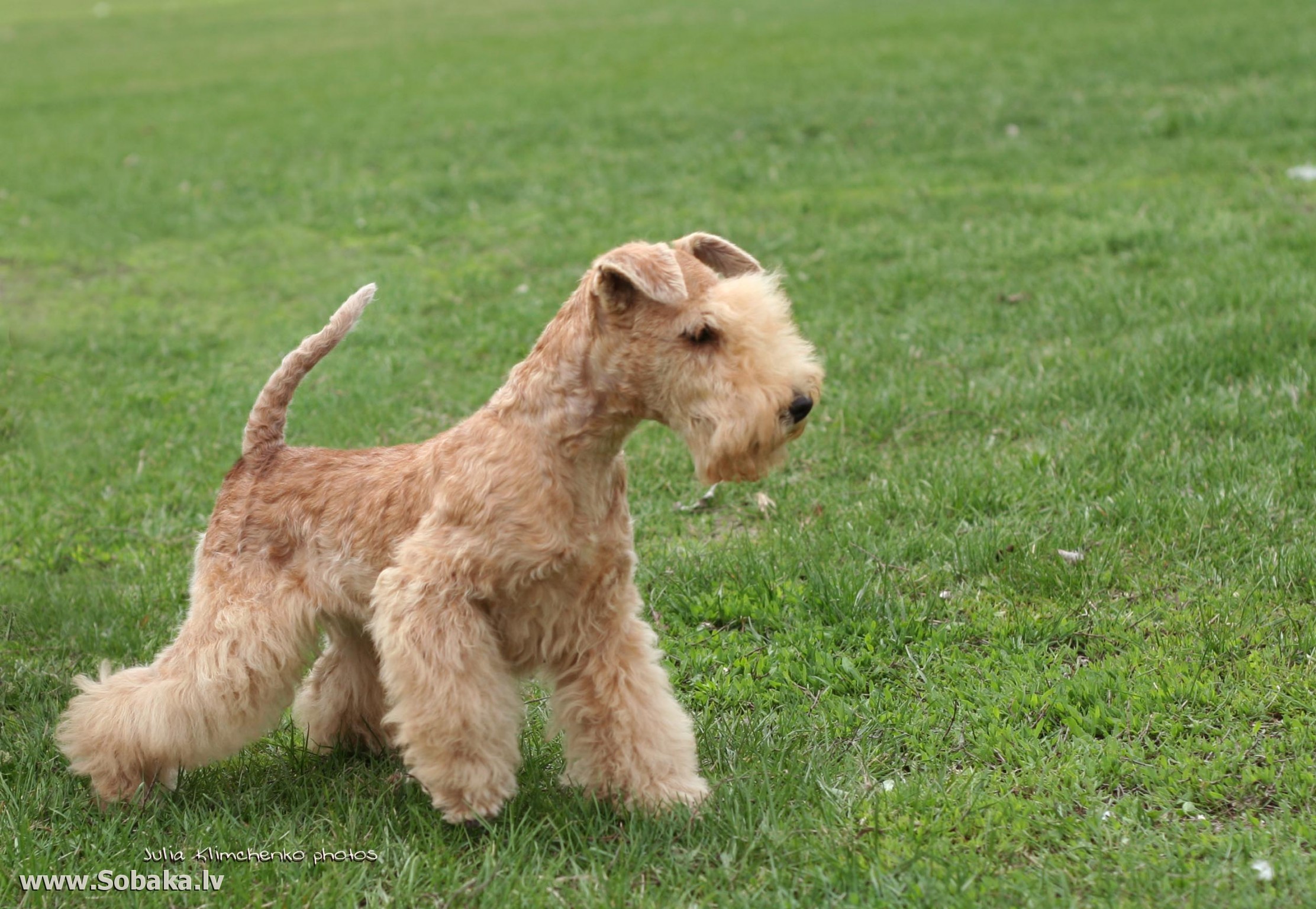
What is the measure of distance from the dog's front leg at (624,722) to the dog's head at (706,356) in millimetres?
596

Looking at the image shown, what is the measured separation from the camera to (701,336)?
338 centimetres

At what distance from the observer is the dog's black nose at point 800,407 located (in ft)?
10.7

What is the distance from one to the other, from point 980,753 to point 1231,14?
16.9 metres

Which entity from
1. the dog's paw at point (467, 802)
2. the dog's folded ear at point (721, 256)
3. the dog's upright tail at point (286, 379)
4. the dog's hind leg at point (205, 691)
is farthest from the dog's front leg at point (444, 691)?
the dog's folded ear at point (721, 256)

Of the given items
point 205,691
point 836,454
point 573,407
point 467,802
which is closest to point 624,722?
point 467,802

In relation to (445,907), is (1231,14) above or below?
above

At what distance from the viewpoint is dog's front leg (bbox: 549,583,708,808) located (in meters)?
3.63

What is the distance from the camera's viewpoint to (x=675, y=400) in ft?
11.3

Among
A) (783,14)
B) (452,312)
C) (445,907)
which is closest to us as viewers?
(445,907)

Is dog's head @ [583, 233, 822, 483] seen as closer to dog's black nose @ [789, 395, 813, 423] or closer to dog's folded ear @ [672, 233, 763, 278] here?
dog's black nose @ [789, 395, 813, 423]

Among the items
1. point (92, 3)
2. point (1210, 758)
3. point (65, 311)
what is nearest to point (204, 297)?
point (65, 311)

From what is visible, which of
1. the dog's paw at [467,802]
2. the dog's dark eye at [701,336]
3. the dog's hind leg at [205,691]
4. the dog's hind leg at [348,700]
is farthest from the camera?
the dog's hind leg at [348,700]

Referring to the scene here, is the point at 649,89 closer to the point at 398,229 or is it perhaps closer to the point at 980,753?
the point at 398,229

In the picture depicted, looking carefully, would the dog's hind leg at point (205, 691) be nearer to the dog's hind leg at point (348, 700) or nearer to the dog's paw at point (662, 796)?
the dog's hind leg at point (348, 700)
